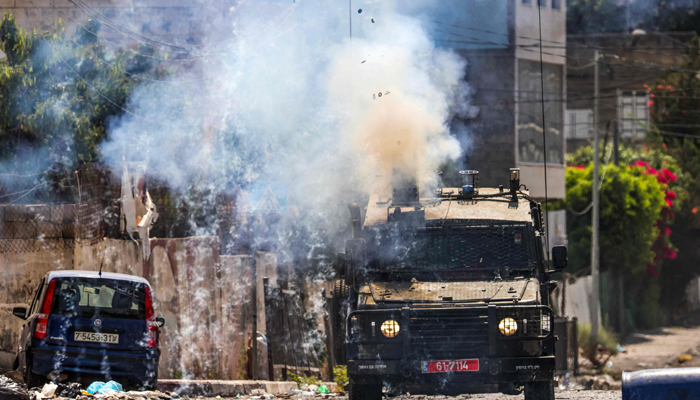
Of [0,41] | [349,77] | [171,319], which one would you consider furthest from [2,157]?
[349,77]

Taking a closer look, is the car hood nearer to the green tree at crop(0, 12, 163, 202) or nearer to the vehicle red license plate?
the vehicle red license plate

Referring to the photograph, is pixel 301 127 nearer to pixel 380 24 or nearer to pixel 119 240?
pixel 380 24

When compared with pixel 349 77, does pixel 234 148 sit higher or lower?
lower

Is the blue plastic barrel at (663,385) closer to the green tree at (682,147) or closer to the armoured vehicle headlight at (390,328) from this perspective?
the armoured vehicle headlight at (390,328)

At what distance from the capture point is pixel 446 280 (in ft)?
29.1

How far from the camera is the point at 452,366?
8.02m

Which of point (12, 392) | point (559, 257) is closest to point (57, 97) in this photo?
point (12, 392)

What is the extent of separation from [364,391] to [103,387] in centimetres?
271

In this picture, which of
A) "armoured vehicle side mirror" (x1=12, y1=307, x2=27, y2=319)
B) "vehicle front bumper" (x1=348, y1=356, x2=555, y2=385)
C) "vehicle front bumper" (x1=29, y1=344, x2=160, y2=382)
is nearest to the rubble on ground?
"vehicle front bumper" (x1=348, y1=356, x2=555, y2=385)

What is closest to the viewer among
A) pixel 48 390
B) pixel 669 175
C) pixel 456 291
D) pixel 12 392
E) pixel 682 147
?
pixel 12 392

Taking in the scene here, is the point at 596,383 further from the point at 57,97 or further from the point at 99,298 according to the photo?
the point at 57,97

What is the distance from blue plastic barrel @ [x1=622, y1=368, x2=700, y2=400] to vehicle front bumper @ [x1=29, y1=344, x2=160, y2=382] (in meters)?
5.57

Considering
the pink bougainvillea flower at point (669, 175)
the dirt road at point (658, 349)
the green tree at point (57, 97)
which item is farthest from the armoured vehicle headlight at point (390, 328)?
the pink bougainvillea flower at point (669, 175)

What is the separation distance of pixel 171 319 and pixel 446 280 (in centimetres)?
466
